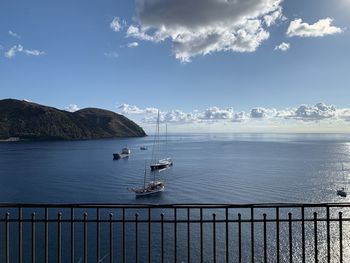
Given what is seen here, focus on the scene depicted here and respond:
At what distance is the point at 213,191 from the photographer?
54.6 metres

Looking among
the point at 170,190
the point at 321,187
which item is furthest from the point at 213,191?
the point at 321,187

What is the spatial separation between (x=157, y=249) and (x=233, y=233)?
7295 millimetres

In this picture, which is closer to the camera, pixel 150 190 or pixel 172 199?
pixel 172 199

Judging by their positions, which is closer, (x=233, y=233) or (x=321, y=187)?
(x=233, y=233)

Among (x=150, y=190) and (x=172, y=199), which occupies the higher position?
(x=150, y=190)

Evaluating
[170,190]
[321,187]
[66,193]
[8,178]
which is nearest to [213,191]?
[170,190]

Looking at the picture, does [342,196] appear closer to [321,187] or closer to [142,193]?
[321,187]

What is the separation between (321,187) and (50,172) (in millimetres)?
55550

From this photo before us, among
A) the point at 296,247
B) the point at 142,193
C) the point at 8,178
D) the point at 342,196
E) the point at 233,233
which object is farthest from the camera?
the point at 8,178

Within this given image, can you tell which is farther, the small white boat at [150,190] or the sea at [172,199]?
the small white boat at [150,190]

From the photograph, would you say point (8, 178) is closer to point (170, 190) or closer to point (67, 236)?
point (170, 190)

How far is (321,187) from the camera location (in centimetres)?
5834

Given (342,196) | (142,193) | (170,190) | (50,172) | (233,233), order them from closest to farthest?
(233,233) < (342,196) < (142,193) < (170,190) < (50,172)

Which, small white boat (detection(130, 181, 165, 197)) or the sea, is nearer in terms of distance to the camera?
the sea
